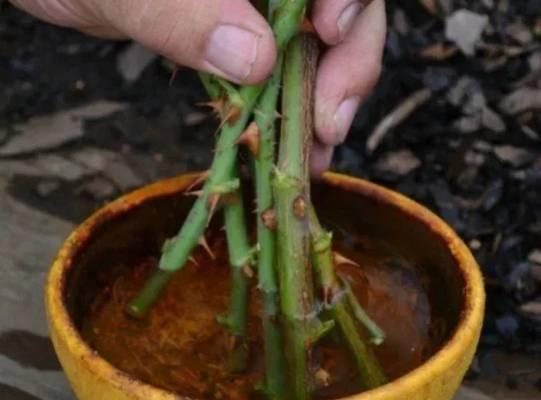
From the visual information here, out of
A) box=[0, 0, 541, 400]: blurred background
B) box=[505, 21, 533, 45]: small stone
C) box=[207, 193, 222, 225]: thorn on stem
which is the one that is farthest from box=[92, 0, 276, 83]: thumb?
box=[505, 21, 533, 45]: small stone

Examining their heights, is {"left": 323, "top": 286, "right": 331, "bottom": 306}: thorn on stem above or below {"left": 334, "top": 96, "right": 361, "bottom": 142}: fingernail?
below

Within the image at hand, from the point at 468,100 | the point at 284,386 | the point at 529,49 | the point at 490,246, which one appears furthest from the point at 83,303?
the point at 529,49

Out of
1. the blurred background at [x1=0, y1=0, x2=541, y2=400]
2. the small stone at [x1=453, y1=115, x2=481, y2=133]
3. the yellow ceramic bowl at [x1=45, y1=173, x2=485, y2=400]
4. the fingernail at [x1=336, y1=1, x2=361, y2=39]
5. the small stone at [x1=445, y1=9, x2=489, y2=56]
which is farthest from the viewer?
the small stone at [x1=445, y1=9, x2=489, y2=56]

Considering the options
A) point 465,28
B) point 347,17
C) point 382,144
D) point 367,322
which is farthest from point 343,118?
point 465,28

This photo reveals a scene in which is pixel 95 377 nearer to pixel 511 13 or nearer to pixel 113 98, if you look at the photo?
pixel 113 98

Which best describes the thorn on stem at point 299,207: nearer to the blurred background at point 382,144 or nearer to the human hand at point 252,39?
the human hand at point 252,39

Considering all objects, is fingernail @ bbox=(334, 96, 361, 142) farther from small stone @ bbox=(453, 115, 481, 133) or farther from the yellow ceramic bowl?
small stone @ bbox=(453, 115, 481, 133)

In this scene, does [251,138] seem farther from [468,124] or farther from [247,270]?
[468,124]
